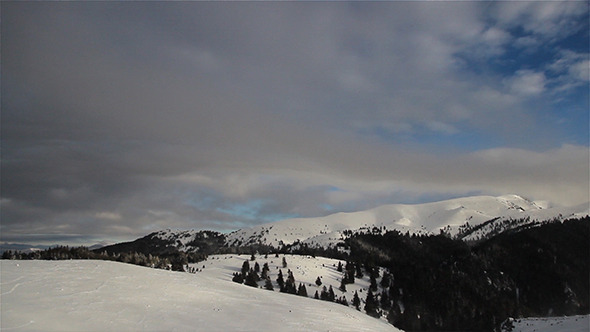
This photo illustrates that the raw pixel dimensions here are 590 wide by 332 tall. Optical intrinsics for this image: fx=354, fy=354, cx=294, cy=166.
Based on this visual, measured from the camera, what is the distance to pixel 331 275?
107500mm

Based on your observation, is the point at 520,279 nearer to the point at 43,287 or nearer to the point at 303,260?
the point at 303,260

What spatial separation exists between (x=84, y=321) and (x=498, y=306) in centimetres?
13930

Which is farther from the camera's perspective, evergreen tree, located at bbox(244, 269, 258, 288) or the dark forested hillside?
the dark forested hillside

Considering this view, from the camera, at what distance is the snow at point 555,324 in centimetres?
3900

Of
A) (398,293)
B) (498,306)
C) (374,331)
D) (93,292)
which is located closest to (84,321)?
(93,292)

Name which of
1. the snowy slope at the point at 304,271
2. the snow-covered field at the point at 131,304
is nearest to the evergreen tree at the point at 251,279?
the snowy slope at the point at 304,271

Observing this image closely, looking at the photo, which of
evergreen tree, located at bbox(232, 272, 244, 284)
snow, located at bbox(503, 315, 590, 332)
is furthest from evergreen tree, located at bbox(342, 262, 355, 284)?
snow, located at bbox(503, 315, 590, 332)

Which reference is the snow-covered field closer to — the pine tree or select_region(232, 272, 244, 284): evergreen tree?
select_region(232, 272, 244, 284): evergreen tree

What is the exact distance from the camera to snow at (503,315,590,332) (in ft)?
128

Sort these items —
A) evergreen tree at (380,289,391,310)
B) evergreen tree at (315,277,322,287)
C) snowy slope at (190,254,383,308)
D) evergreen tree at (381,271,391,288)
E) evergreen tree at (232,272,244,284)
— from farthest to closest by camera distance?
evergreen tree at (381,271,391,288) → evergreen tree at (380,289,391,310) → evergreen tree at (315,277,322,287) → snowy slope at (190,254,383,308) → evergreen tree at (232,272,244,284)

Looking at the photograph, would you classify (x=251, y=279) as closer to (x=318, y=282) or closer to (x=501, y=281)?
(x=318, y=282)

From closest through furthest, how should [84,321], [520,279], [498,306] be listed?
[84,321], [498,306], [520,279]

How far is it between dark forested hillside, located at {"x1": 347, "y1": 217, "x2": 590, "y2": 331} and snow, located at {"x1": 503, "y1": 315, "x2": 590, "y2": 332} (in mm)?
48202

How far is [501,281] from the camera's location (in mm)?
150250
